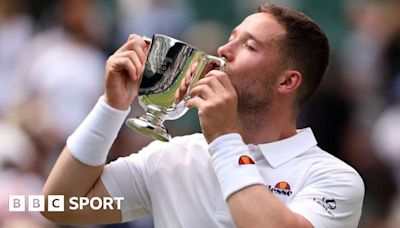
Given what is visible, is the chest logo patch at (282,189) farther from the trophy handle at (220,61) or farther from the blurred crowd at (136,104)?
the blurred crowd at (136,104)

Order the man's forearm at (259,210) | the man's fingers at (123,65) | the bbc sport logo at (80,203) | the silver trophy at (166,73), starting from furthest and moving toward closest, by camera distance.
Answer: the bbc sport logo at (80,203) → the man's fingers at (123,65) → the silver trophy at (166,73) → the man's forearm at (259,210)

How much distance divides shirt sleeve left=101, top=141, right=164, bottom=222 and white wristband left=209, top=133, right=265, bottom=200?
1.56 ft

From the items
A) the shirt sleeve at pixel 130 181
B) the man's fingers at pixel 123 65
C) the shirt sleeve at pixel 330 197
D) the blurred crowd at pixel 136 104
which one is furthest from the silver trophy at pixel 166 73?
the blurred crowd at pixel 136 104

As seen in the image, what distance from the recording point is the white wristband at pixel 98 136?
3914 mm

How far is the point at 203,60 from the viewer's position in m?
3.71

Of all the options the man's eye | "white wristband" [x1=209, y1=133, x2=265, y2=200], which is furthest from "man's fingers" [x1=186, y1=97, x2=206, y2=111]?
the man's eye

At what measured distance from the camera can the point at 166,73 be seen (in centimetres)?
371

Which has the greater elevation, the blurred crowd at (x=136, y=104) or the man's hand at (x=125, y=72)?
the man's hand at (x=125, y=72)

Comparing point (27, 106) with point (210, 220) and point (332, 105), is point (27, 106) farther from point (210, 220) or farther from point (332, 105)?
point (210, 220)

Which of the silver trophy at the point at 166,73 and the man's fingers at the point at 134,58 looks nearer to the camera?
the silver trophy at the point at 166,73

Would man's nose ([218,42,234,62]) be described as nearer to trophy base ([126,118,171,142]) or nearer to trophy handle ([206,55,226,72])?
trophy handle ([206,55,226,72])

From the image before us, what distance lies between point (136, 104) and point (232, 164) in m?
3.52

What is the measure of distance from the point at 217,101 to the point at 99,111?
527 mm

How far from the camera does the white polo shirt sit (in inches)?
147
